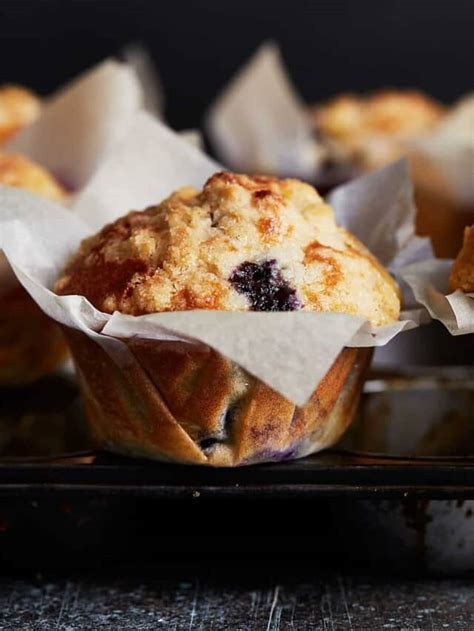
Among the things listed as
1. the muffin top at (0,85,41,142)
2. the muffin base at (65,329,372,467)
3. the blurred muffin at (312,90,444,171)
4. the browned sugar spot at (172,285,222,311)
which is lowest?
the blurred muffin at (312,90,444,171)

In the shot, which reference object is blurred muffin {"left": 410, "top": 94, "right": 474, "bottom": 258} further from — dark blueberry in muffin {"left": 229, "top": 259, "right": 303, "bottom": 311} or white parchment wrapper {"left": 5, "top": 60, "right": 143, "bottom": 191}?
dark blueberry in muffin {"left": 229, "top": 259, "right": 303, "bottom": 311}

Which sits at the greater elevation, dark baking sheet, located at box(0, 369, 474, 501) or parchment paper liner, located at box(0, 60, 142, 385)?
parchment paper liner, located at box(0, 60, 142, 385)

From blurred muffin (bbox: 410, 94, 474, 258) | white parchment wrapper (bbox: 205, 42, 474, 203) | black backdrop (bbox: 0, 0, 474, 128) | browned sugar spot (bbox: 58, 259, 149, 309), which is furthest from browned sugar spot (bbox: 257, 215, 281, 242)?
black backdrop (bbox: 0, 0, 474, 128)

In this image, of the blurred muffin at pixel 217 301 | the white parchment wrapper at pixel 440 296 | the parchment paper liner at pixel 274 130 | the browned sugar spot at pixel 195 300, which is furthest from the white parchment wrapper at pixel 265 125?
the browned sugar spot at pixel 195 300

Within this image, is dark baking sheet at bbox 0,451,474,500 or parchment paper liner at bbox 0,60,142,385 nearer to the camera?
dark baking sheet at bbox 0,451,474,500

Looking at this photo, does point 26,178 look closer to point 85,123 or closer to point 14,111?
point 85,123

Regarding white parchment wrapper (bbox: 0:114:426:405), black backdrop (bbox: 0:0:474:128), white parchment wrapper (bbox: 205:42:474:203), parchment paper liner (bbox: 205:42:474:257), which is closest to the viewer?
white parchment wrapper (bbox: 0:114:426:405)
